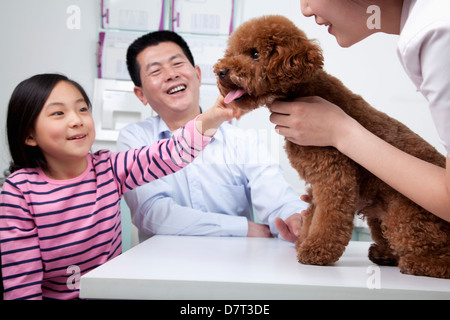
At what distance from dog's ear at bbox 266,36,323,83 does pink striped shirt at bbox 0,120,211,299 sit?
1.30ft

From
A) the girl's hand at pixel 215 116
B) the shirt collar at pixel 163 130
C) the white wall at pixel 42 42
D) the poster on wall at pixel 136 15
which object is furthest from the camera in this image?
the poster on wall at pixel 136 15

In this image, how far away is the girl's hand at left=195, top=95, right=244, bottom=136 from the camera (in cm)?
98

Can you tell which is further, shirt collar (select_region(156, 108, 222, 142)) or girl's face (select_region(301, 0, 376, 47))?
shirt collar (select_region(156, 108, 222, 142))

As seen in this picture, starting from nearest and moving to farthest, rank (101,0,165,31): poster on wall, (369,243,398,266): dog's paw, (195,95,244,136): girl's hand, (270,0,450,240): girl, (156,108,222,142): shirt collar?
(270,0,450,240): girl < (369,243,398,266): dog's paw < (195,95,244,136): girl's hand < (156,108,222,142): shirt collar < (101,0,165,31): poster on wall

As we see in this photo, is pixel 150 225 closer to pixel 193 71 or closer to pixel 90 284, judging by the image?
pixel 193 71

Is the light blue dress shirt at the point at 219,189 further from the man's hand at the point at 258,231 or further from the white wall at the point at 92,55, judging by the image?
the white wall at the point at 92,55

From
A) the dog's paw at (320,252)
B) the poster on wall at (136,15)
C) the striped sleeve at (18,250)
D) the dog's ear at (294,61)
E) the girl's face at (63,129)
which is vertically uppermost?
the poster on wall at (136,15)

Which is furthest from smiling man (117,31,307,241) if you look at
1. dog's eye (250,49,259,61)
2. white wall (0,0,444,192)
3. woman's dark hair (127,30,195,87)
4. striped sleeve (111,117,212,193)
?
dog's eye (250,49,259,61)

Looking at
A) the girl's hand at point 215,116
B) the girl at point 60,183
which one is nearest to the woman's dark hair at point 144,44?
the girl at point 60,183

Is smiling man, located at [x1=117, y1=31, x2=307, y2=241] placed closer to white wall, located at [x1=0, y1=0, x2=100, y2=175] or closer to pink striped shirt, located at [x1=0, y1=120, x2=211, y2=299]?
pink striped shirt, located at [x1=0, y1=120, x2=211, y2=299]

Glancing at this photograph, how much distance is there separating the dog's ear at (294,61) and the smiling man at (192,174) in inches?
30.5

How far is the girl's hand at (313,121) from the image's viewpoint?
0.77 metres

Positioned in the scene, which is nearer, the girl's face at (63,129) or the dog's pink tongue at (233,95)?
the dog's pink tongue at (233,95)

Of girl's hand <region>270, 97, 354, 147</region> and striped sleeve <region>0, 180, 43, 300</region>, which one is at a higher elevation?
girl's hand <region>270, 97, 354, 147</region>
